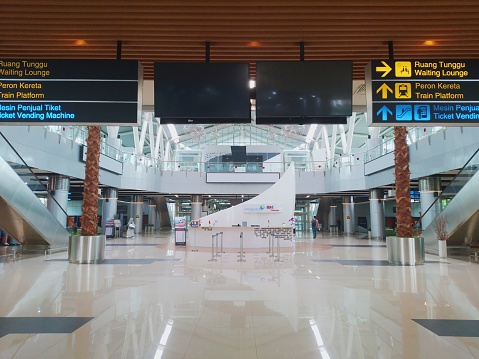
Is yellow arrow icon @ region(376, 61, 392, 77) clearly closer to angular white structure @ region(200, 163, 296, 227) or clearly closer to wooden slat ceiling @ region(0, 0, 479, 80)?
wooden slat ceiling @ region(0, 0, 479, 80)

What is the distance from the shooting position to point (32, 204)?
13828 mm


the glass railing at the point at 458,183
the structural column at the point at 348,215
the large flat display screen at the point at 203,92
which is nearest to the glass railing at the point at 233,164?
the glass railing at the point at 458,183

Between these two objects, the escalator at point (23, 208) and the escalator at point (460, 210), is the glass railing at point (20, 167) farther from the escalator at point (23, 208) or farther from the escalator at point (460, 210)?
the escalator at point (460, 210)

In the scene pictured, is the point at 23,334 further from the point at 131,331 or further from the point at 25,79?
the point at 25,79

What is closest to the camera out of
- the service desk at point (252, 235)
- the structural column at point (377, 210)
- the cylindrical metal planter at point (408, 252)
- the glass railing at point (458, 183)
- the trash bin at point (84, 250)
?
the cylindrical metal planter at point (408, 252)

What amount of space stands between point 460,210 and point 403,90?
11176 millimetres

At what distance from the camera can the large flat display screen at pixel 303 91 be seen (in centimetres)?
536

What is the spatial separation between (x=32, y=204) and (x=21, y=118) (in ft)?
33.0

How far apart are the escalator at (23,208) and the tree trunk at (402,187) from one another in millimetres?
13047

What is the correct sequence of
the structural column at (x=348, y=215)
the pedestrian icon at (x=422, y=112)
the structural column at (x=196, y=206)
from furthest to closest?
the structural column at (x=348, y=215) < the structural column at (x=196, y=206) < the pedestrian icon at (x=422, y=112)

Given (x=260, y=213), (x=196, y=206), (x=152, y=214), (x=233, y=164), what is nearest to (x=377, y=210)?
(x=260, y=213)

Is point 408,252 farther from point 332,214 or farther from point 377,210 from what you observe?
point 332,214

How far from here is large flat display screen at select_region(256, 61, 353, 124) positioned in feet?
17.6

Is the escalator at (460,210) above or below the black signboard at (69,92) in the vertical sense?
below
